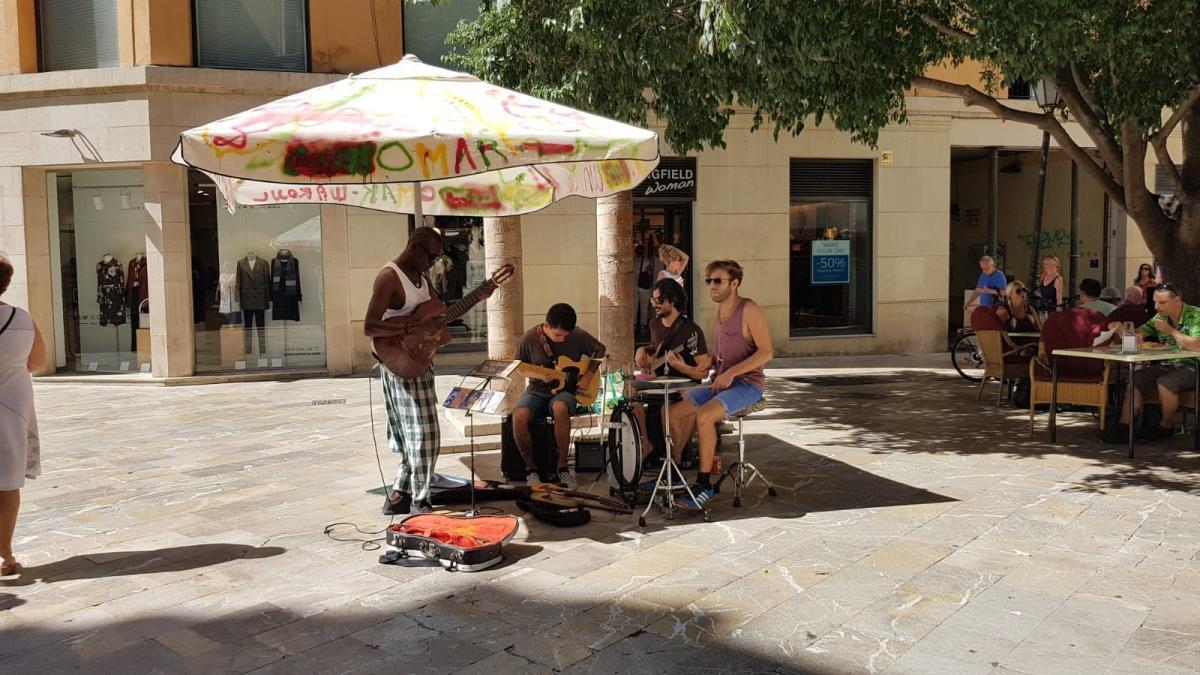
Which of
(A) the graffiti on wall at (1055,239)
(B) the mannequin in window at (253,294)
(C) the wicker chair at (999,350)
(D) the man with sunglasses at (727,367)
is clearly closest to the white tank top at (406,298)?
(D) the man with sunglasses at (727,367)

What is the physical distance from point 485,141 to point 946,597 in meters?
3.11

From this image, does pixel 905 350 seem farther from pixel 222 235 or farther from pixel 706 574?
pixel 706 574

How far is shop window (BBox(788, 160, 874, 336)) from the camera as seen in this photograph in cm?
1647

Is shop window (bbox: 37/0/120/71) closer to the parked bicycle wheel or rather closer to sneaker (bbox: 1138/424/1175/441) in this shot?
the parked bicycle wheel

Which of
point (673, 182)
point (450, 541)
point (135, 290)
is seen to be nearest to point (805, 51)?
point (450, 541)

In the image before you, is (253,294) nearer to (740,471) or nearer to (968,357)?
(968,357)

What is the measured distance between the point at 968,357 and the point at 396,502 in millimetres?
9273

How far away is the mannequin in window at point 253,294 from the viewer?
14578mm

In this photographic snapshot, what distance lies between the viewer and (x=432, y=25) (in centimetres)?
1502

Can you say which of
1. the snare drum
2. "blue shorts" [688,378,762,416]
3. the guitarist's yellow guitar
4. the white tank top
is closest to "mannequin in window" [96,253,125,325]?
the guitarist's yellow guitar

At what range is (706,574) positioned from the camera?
5047 mm

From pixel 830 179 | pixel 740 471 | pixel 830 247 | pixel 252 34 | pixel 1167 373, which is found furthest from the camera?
pixel 830 247

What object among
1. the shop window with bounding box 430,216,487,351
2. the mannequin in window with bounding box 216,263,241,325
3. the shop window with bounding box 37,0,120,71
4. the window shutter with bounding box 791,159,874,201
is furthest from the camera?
the window shutter with bounding box 791,159,874,201

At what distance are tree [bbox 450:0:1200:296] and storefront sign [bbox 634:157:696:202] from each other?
16.8 ft
